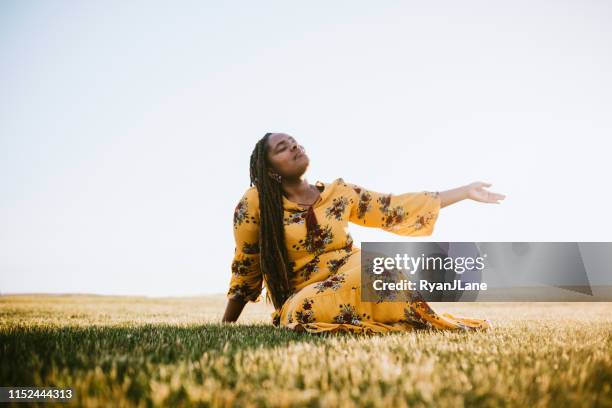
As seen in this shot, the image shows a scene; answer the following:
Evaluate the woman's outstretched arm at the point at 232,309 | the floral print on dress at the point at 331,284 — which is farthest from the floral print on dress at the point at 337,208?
the woman's outstretched arm at the point at 232,309

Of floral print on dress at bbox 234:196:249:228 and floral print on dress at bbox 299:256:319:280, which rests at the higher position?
floral print on dress at bbox 234:196:249:228

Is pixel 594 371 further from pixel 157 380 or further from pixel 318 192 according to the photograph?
pixel 318 192

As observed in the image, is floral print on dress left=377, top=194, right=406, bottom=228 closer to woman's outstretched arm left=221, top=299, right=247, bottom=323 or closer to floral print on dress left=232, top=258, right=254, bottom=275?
floral print on dress left=232, top=258, right=254, bottom=275

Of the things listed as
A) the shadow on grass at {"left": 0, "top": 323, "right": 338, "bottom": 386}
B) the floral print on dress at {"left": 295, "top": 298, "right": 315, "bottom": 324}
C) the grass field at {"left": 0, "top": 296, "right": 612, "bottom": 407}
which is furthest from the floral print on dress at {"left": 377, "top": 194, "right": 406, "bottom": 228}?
the grass field at {"left": 0, "top": 296, "right": 612, "bottom": 407}

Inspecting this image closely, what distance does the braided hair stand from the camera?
16.9ft

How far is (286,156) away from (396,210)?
151cm

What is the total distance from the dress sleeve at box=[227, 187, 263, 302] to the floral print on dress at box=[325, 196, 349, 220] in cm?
88

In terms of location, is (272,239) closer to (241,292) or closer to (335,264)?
(335,264)

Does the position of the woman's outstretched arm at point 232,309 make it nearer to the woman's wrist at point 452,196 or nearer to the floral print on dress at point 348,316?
the floral print on dress at point 348,316

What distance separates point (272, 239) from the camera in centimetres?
516

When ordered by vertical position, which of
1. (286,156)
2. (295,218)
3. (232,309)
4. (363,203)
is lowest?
(232,309)

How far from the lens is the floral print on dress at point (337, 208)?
5301 mm

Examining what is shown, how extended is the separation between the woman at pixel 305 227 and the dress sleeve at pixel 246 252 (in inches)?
0.5

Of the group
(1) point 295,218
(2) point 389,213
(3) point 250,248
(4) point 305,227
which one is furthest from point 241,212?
(2) point 389,213
